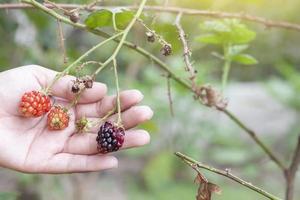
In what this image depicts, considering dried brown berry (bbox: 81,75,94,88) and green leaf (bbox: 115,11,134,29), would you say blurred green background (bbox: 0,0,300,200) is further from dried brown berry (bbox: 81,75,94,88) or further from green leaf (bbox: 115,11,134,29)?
dried brown berry (bbox: 81,75,94,88)

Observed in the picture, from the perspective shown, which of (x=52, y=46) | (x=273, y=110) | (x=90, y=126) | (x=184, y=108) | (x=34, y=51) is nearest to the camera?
(x=90, y=126)

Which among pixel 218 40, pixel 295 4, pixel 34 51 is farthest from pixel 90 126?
pixel 295 4

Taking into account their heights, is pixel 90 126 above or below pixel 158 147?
above

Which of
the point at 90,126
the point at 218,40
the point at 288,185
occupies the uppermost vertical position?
the point at 218,40

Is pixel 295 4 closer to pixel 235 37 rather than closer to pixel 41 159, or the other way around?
pixel 235 37

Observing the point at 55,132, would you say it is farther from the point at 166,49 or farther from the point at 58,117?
the point at 166,49

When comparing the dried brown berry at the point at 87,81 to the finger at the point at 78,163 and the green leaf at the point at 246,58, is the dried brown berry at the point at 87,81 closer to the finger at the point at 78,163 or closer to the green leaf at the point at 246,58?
the finger at the point at 78,163
